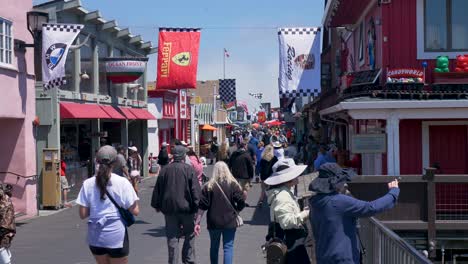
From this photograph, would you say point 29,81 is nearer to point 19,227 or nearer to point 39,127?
point 39,127

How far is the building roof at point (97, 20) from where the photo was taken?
19.9 metres

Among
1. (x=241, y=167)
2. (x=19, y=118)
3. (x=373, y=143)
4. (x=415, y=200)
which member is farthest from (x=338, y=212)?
(x=19, y=118)

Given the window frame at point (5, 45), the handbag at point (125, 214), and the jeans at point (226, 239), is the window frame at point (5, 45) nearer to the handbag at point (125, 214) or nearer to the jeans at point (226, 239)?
the jeans at point (226, 239)

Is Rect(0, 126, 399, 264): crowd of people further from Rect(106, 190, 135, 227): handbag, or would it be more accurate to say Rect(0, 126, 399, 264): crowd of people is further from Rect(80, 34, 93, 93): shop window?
Rect(80, 34, 93, 93): shop window

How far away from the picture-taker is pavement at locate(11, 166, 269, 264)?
10.8 metres

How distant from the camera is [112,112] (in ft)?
77.1

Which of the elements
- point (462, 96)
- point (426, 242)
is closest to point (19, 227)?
point (426, 242)

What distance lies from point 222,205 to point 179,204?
0.58m

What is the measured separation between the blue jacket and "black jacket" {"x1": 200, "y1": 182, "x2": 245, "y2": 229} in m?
2.90

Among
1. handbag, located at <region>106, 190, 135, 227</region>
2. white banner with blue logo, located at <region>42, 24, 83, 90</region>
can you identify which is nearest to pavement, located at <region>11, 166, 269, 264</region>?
white banner with blue logo, located at <region>42, 24, 83, 90</region>

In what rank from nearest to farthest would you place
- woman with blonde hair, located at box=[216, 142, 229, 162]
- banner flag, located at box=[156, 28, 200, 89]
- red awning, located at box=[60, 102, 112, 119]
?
woman with blonde hair, located at box=[216, 142, 229, 162] → red awning, located at box=[60, 102, 112, 119] → banner flag, located at box=[156, 28, 200, 89]

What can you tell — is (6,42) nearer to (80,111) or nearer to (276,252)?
(80,111)

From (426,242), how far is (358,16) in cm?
836

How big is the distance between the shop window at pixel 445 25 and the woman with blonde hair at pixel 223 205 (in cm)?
686
